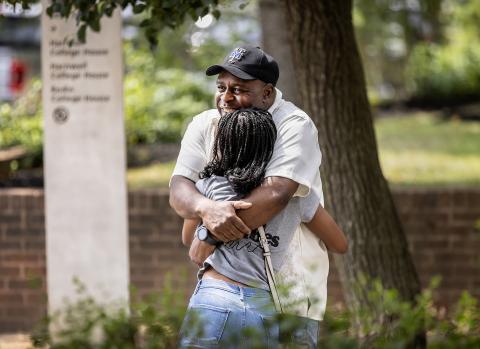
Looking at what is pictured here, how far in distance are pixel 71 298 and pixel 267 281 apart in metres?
3.47

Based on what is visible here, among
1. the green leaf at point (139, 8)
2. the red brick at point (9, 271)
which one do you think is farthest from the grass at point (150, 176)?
the green leaf at point (139, 8)

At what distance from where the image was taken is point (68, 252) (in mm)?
6840

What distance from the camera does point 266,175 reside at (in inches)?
140

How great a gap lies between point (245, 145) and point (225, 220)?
0.26 m

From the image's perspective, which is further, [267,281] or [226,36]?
[226,36]

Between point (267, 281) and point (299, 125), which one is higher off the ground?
point (299, 125)

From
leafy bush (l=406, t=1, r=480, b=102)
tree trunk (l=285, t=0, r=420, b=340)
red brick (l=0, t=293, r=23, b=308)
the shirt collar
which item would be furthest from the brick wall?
leafy bush (l=406, t=1, r=480, b=102)

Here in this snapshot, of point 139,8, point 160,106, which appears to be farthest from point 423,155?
point 139,8

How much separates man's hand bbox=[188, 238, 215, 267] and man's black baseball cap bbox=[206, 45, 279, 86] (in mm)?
585

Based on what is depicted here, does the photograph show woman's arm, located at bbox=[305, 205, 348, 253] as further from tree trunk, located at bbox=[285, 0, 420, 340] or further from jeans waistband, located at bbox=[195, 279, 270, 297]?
tree trunk, located at bbox=[285, 0, 420, 340]

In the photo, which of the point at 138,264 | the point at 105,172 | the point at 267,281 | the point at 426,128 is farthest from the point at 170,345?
the point at 426,128

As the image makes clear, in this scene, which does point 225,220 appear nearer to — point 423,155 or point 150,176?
point 150,176

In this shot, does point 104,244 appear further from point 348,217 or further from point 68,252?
point 348,217

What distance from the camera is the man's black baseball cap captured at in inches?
143
